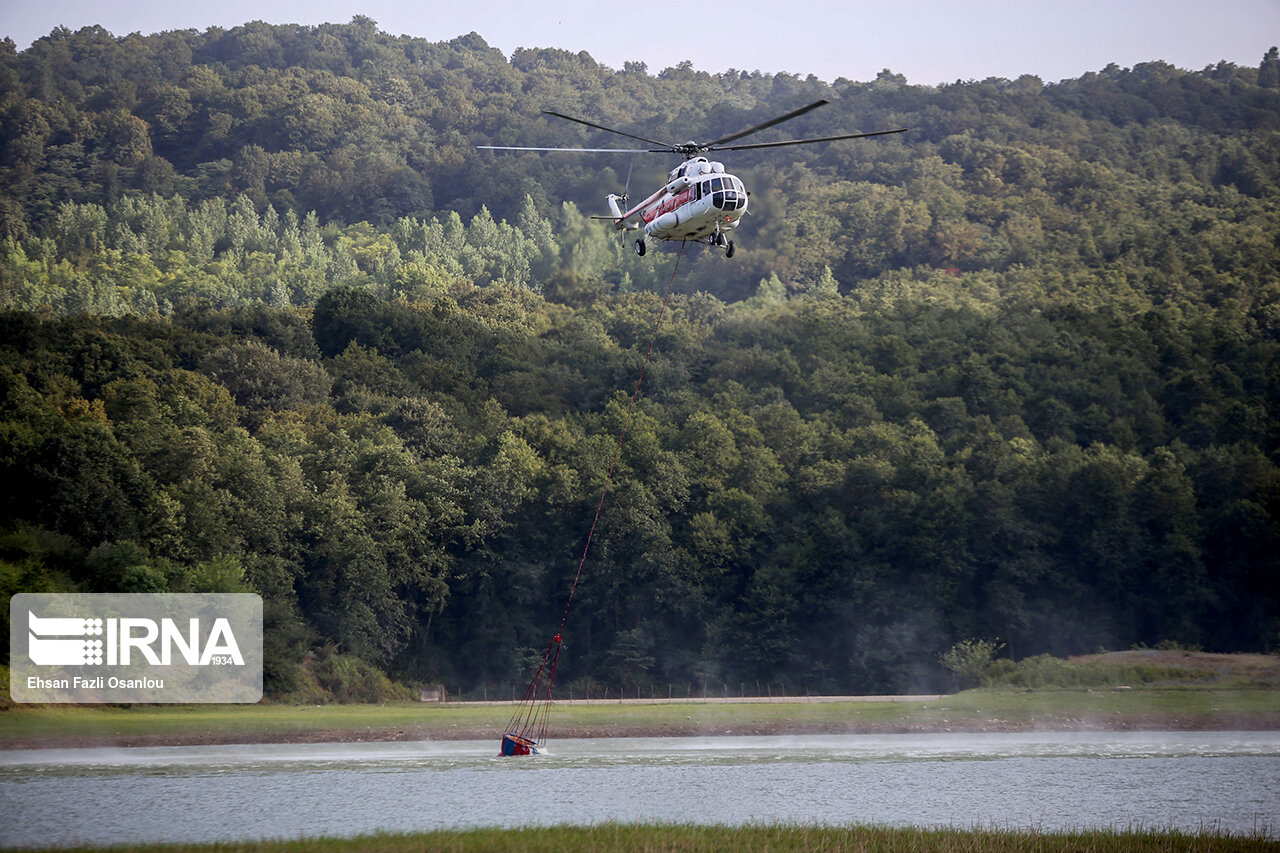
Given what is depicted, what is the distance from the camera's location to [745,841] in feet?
96.4

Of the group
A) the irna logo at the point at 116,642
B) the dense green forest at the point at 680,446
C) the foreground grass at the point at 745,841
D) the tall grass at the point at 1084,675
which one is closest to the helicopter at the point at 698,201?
the foreground grass at the point at 745,841

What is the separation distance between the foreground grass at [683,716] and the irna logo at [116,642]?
4.17 meters

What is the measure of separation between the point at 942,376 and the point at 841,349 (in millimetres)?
10435

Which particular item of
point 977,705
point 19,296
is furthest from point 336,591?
point 19,296

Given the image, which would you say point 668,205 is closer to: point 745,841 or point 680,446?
point 745,841

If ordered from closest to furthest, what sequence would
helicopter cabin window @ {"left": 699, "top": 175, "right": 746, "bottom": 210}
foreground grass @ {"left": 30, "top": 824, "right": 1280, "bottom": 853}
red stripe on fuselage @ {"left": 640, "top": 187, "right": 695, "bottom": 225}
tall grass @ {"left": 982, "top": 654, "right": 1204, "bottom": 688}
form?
foreground grass @ {"left": 30, "top": 824, "right": 1280, "bottom": 853} → helicopter cabin window @ {"left": 699, "top": 175, "right": 746, "bottom": 210} → red stripe on fuselage @ {"left": 640, "top": 187, "right": 695, "bottom": 225} → tall grass @ {"left": 982, "top": 654, "right": 1204, "bottom": 688}

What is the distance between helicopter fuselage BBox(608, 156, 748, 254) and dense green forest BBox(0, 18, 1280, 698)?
35.9 metres

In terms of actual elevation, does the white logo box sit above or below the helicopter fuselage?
below

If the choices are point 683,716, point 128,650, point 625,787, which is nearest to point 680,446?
point 683,716

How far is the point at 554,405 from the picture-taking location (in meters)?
98.8

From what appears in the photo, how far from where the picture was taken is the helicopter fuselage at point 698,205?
36906 mm

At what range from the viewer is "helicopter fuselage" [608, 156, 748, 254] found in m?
36.9

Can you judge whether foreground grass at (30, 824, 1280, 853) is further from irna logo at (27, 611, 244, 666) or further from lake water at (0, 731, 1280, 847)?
irna logo at (27, 611, 244, 666)

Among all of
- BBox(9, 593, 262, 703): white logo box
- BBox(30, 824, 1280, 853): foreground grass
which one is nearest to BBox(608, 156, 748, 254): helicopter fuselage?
BBox(30, 824, 1280, 853): foreground grass
